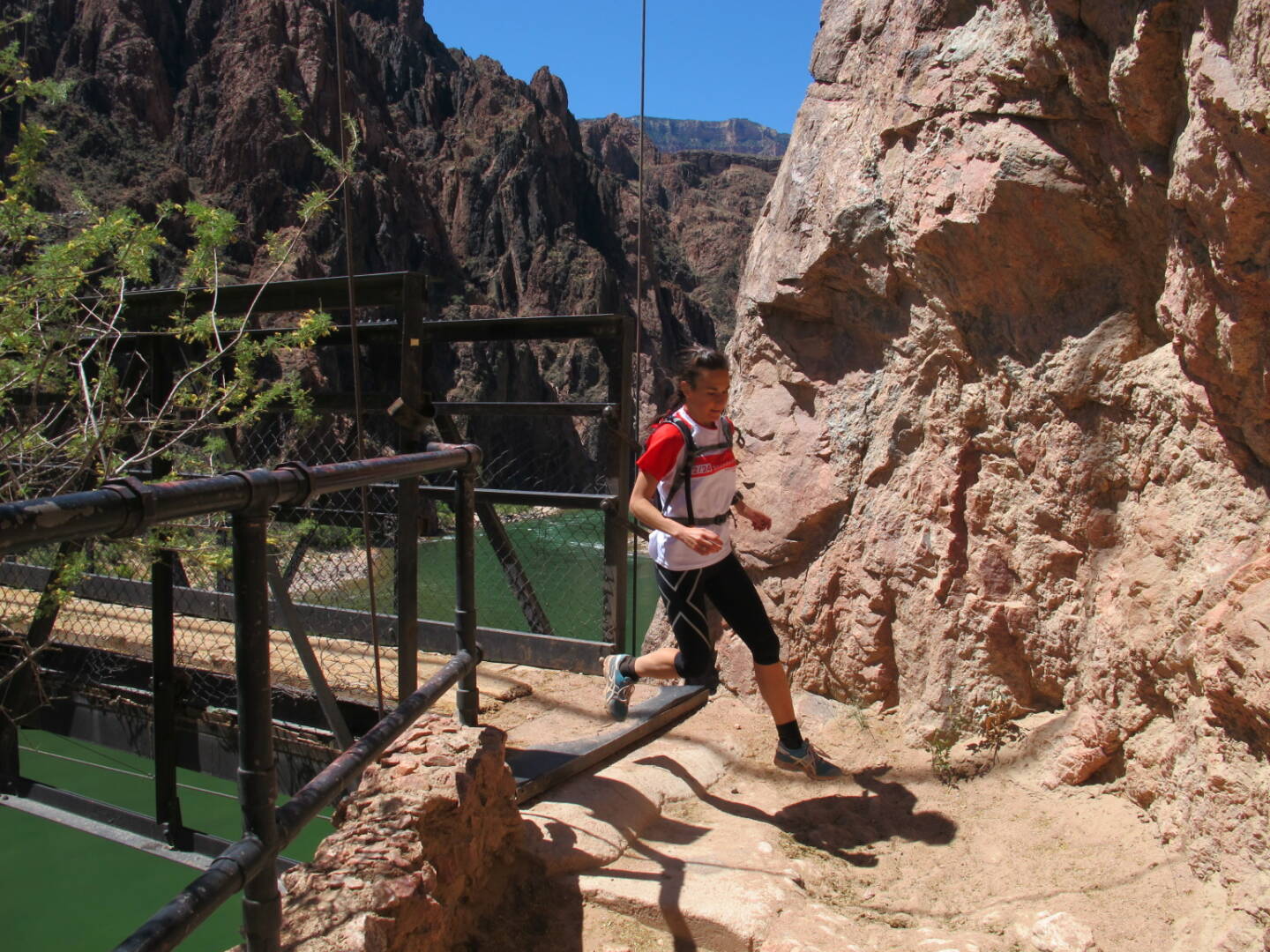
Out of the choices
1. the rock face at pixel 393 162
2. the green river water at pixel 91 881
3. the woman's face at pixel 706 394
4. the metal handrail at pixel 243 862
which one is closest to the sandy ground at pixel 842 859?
the metal handrail at pixel 243 862

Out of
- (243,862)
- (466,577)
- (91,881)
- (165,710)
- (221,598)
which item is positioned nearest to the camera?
(243,862)

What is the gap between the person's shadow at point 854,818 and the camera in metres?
2.71

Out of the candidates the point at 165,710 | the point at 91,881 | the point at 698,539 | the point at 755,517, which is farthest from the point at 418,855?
the point at 91,881

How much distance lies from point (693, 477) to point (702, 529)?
0.68ft

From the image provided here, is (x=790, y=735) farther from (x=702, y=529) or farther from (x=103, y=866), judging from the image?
(x=103, y=866)

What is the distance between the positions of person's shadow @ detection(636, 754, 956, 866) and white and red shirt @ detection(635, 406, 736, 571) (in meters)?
0.70

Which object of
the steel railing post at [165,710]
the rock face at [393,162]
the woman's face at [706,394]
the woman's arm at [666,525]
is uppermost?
the rock face at [393,162]

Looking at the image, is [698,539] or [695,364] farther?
[695,364]

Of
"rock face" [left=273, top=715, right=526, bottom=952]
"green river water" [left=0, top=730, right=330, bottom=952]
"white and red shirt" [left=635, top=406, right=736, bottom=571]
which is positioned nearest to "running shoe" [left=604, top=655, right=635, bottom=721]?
"white and red shirt" [left=635, top=406, right=736, bottom=571]

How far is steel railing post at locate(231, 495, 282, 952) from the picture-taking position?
1.43 metres

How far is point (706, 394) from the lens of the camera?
295cm

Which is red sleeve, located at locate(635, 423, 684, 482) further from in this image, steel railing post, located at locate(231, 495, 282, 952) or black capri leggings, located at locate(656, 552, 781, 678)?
steel railing post, located at locate(231, 495, 282, 952)

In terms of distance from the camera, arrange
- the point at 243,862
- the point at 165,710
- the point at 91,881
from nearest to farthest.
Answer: the point at 243,862 → the point at 165,710 → the point at 91,881

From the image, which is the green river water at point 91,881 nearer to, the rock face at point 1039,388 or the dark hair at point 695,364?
the dark hair at point 695,364
